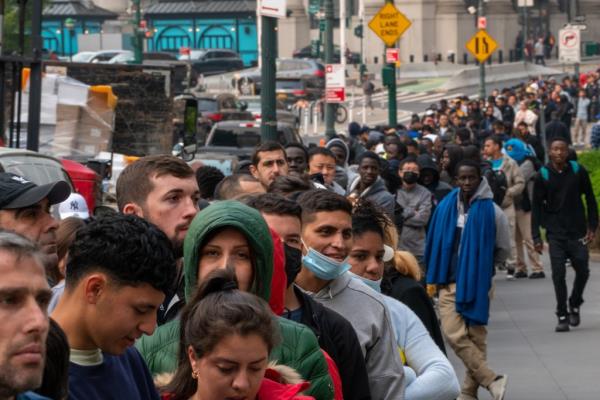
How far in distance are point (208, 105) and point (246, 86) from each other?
1694 cm

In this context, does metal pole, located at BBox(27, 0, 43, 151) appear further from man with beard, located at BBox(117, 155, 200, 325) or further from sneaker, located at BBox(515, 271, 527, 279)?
man with beard, located at BBox(117, 155, 200, 325)

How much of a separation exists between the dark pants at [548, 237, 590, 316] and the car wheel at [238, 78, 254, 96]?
160ft

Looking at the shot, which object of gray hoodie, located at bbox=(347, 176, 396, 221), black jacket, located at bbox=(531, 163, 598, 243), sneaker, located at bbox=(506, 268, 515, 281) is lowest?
sneaker, located at bbox=(506, 268, 515, 281)

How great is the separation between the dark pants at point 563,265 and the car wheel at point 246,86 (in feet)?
160

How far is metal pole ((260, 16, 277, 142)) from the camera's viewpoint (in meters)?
17.5

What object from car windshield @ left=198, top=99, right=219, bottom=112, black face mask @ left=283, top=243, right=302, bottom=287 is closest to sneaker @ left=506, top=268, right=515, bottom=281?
black face mask @ left=283, top=243, right=302, bottom=287

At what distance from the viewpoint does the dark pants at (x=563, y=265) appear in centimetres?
1631

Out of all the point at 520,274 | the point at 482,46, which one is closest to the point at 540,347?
the point at 520,274

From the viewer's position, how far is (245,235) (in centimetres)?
542

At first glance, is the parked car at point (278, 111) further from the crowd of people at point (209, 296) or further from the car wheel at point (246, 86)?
the crowd of people at point (209, 296)

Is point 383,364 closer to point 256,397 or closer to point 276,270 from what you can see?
point 276,270

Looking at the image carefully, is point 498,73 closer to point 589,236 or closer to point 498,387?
point 589,236

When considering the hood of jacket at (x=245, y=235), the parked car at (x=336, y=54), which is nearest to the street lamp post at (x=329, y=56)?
the hood of jacket at (x=245, y=235)

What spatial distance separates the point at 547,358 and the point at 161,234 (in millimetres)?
10588
